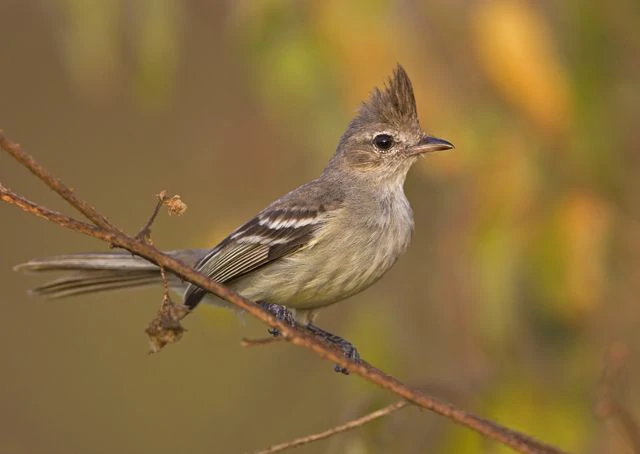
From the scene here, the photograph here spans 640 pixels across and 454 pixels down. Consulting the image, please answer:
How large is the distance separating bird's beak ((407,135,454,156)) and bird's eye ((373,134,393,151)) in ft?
0.51

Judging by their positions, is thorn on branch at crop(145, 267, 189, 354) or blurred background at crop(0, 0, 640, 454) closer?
thorn on branch at crop(145, 267, 189, 354)

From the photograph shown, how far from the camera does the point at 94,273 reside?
16.4 feet

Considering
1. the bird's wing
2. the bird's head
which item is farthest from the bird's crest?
the bird's wing

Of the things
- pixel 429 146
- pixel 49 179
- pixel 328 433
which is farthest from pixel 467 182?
pixel 49 179

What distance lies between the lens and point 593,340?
4.48 m

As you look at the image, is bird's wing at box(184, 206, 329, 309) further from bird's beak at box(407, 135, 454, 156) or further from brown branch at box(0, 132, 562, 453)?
brown branch at box(0, 132, 562, 453)

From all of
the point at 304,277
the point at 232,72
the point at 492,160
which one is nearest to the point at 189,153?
the point at 232,72

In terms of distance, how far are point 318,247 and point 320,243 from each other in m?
0.02

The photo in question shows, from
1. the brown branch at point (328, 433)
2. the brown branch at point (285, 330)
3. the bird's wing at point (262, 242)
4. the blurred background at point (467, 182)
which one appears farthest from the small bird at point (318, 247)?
the brown branch at point (285, 330)

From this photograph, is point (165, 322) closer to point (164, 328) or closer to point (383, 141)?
point (164, 328)

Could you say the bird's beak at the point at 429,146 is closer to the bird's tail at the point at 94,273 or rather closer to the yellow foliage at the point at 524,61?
the yellow foliage at the point at 524,61

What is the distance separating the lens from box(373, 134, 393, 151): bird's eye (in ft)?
18.2

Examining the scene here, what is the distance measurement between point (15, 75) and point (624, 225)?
6.64 m

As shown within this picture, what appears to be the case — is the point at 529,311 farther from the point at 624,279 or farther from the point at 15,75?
the point at 15,75
